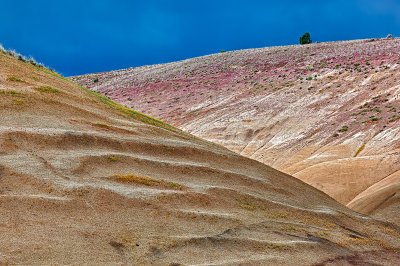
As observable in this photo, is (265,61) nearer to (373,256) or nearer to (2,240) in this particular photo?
(373,256)

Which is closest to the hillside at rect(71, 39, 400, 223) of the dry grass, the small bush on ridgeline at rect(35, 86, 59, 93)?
the dry grass

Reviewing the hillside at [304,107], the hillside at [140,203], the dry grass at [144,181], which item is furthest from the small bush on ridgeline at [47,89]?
the hillside at [304,107]

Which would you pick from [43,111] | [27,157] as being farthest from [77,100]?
[27,157]

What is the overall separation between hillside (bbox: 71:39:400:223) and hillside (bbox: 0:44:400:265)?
5259 mm

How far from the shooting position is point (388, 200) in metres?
15.6

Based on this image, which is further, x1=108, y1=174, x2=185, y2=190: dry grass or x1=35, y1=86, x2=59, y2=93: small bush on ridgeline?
x1=35, y1=86, x2=59, y2=93: small bush on ridgeline

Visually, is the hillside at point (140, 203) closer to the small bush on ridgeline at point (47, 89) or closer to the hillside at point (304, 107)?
the small bush on ridgeline at point (47, 89)

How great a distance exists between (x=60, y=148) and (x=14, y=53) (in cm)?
1155

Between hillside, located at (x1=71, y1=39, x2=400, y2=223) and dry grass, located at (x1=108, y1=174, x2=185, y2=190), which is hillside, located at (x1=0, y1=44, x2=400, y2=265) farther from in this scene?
hillside, located at (x1=71, y1=39, x2=400, y2=223)

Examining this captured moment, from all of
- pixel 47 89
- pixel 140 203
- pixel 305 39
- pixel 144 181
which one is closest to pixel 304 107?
pixel 47 89

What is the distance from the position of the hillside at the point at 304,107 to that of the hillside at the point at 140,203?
5.26 meters

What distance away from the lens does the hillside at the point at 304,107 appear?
68.5ft

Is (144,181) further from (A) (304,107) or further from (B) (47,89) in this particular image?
(A) (304,107)

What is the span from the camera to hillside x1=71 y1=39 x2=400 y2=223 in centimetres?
2087
